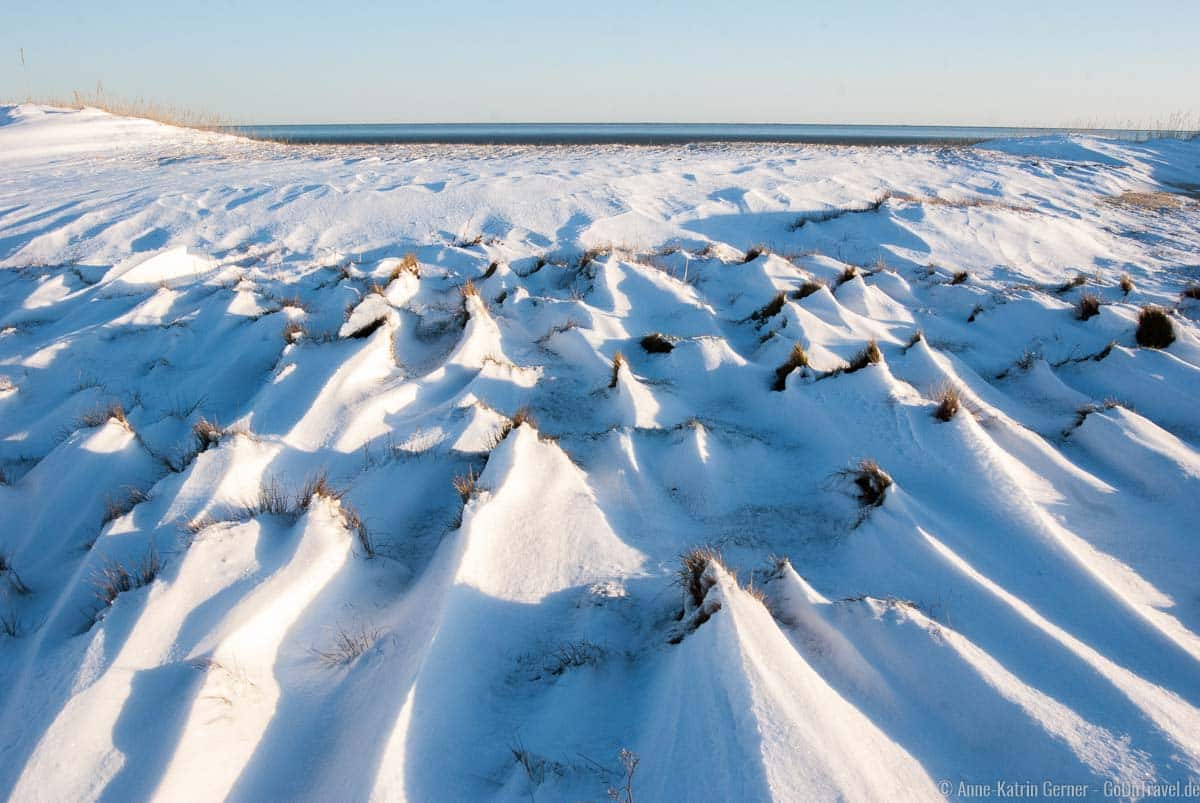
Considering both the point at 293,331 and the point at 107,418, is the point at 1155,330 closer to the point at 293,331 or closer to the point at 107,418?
the point at 293,331

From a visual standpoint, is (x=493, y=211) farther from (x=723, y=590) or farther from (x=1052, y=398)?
(x=723, y=590)

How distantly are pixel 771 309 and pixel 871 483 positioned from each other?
7.98 feet

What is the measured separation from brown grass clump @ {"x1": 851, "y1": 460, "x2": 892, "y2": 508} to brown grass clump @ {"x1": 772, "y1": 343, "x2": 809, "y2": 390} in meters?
1.05

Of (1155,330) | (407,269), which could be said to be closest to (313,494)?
(407,269)

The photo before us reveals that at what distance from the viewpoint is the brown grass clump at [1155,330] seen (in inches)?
163

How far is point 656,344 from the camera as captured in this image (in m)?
4.27

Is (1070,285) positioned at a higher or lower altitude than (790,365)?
lower

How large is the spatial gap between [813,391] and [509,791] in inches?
102

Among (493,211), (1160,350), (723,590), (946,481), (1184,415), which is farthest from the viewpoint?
(493,211)

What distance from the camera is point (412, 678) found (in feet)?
5.63

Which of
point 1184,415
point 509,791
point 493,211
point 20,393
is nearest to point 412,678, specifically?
point 509,791

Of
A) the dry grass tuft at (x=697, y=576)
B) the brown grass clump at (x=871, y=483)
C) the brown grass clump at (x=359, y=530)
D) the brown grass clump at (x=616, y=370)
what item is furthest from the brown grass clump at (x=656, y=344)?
the brown grass clump at (x=359, y=530)

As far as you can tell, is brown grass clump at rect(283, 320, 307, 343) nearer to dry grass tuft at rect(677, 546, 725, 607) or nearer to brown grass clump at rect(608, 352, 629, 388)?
brown grass clump at rect(608, 352, 629, 388)

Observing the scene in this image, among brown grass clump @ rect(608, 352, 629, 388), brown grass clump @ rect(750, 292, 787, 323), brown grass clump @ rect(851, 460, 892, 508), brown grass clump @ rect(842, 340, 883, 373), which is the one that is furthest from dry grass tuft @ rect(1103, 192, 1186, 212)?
brown grass clump @ rect(851, 460, 892, 508)
